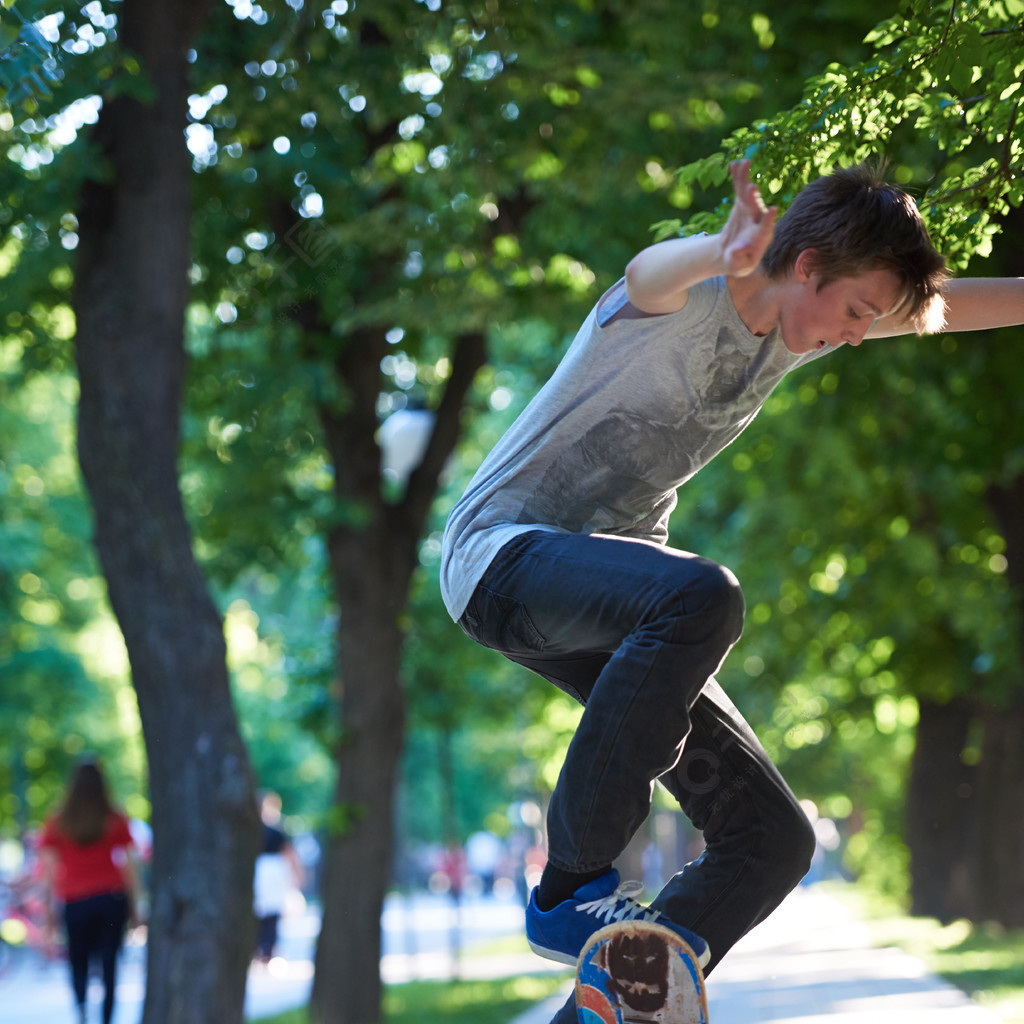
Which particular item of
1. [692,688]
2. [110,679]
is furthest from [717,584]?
[110,679]

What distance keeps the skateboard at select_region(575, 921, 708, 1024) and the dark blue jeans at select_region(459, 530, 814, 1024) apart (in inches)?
6.9

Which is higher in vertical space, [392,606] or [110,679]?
[110,679]

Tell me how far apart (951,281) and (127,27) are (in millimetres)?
5702

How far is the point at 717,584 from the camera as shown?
2857mm

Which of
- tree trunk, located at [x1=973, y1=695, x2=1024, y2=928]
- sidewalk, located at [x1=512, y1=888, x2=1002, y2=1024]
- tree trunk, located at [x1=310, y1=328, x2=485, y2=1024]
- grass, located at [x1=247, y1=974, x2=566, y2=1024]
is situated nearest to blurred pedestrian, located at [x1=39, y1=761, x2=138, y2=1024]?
tree trunk, located at [x1=310, y1=328, x2=485, y2=1024]

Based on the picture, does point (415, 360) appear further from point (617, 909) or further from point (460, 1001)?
point (617, 909)

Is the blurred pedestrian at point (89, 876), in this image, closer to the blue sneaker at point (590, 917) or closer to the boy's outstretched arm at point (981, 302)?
the blue sneaker at point (590, 917)

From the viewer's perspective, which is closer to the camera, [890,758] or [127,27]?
[127,27]

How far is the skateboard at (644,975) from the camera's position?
9.41 ft

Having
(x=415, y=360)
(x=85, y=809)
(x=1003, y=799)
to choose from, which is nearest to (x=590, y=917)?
(x=85, y=809)

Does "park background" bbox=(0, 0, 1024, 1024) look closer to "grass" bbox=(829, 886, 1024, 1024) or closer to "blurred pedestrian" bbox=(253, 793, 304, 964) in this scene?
"grass" bbox=(829, 886, 1024, 1024)

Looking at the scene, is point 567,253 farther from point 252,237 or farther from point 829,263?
point 829,263

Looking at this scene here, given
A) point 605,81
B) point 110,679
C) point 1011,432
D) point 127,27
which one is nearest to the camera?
point 127,27

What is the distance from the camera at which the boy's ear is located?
2.92 meters
